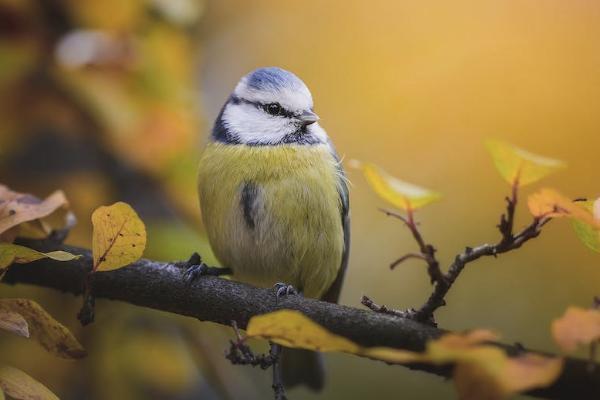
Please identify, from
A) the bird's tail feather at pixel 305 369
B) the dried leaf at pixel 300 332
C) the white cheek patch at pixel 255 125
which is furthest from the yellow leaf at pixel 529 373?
the bird's tail feather at pixel 305 369

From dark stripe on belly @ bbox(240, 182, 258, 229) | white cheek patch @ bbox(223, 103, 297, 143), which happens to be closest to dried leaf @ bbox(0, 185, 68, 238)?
dark stripe on belly @ bbox(240, 182, 258, 229)

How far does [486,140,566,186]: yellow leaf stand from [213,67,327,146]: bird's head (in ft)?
4.28

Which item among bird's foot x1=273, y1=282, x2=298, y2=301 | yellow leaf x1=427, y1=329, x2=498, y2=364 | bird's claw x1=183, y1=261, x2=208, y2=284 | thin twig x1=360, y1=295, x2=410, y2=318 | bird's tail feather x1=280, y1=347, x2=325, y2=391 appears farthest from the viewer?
bird's tail feather x1=280, y1=347, x2=325, y2=391

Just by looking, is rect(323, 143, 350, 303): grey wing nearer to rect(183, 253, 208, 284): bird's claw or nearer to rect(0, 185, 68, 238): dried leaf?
rect(183, 253, 208, 284): bird's claw

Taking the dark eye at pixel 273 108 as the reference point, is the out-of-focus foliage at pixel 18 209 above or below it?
below

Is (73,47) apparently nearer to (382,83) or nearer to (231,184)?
(231,184)

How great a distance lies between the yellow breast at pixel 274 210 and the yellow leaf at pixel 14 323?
3.54 feet

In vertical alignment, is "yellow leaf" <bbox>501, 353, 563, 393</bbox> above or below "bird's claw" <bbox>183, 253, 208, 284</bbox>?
above

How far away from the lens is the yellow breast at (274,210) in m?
2.32

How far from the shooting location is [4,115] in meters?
2.40

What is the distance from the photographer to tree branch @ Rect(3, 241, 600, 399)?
1309 millimetres

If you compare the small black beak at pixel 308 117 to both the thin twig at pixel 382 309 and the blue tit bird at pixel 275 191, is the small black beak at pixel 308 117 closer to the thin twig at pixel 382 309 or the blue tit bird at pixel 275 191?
the blue tit bird at pixel 275 191

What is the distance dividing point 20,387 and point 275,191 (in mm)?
1169

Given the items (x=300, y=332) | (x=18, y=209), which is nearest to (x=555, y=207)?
(x=300, y=332)
